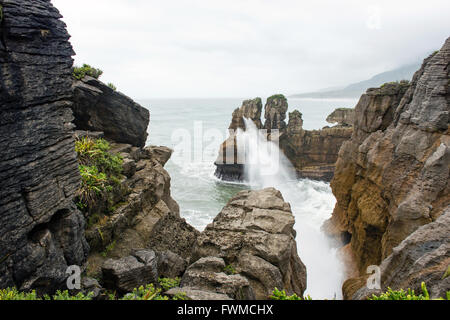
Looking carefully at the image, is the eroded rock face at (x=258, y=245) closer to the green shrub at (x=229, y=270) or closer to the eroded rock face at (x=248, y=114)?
the green shrub at (x=229, y=270)

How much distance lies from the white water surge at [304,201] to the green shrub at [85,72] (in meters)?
13.2

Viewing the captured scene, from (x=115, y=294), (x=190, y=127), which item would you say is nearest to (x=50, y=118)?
(x=115, y=294)

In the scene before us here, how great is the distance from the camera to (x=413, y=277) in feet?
22.4

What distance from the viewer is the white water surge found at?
1653 centimetres

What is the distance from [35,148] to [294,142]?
39687 mm

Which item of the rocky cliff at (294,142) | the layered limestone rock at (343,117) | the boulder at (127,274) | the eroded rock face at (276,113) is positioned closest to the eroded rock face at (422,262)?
the boulder at (127,274)

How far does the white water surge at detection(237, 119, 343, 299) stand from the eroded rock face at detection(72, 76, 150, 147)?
1165cm

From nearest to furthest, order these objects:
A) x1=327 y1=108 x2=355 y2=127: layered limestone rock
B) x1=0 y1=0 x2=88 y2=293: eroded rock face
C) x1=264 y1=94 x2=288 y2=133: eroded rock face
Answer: x1=0 y1=0 x2=88 y2=293: eroded rock face → x1=327 y1=108 x2=355 y2=127: layered limestone rock → x1=264 y1=94 x2=288 y2=133: eroded rock face

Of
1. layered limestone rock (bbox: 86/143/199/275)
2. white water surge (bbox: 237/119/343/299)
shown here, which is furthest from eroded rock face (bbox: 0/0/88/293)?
white water surge (bbox: 237/119/343/299)

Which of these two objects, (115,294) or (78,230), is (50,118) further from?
(115,294)

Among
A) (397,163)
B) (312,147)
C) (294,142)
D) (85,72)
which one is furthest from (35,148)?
(312,147)

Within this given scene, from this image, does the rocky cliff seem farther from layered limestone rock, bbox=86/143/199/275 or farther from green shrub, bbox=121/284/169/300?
green shrub, bbox=121/284/169/300

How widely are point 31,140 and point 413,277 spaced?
10.5 metres

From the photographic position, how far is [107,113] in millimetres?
12727
